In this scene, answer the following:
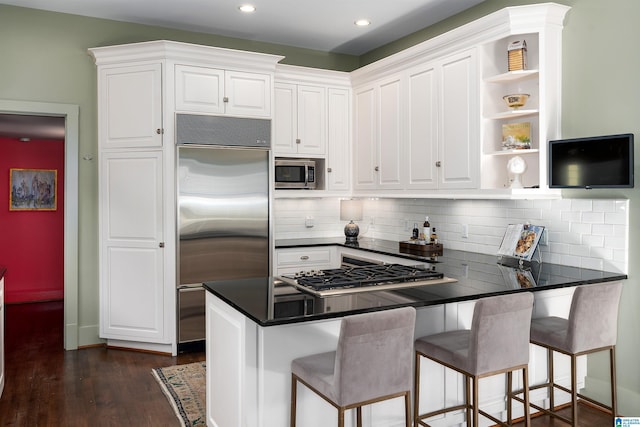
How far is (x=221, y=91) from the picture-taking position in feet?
14.4

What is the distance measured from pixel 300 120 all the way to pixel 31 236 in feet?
14.3

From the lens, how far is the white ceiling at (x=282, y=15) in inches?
164

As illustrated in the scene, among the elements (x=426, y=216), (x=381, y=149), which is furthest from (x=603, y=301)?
(x=381, y=149)

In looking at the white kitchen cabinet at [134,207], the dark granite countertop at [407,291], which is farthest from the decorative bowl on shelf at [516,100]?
the white kitchen cabinet at [134,207]

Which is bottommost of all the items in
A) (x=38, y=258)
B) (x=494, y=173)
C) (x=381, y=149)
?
(x=38, y=258)

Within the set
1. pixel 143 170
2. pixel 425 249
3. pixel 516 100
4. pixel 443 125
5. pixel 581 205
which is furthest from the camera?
pixel 143 170

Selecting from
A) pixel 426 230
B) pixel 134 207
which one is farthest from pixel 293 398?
pixel 134 207

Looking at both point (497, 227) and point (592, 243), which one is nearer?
point (592, 243)

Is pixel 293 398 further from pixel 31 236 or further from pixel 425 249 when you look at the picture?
pixel 31 236

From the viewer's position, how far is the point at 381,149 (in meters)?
4.75

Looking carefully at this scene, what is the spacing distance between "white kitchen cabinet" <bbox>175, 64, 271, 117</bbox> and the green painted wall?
2.41 ft

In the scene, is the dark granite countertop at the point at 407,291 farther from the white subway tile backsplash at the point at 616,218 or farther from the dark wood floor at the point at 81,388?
the dark wood floor at the point at 81,388

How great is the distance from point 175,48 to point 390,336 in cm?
318

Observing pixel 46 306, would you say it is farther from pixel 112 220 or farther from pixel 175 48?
pixel 175 48
